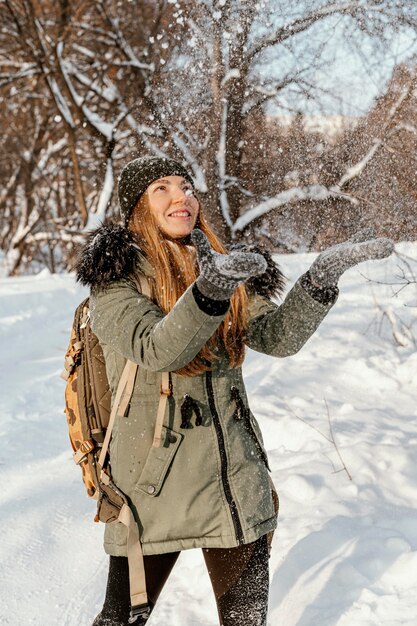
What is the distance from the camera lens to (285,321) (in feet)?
5.27

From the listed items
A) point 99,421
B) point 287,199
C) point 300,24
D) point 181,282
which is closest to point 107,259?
point 181,282

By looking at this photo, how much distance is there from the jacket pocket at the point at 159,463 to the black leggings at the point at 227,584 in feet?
0.60

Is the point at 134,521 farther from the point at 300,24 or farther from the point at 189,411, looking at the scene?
the point at 300,24

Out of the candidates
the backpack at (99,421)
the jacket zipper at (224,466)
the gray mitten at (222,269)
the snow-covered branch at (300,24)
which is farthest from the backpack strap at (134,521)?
the snow-covered branch at (300,24)

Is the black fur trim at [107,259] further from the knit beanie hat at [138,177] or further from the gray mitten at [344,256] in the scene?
the gray mitten at [344,256]

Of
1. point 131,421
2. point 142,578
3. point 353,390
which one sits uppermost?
point 131,421

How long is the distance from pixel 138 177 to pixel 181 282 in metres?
0.35

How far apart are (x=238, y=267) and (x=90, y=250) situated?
19.9 inches

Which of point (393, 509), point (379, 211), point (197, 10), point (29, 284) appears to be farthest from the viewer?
point (29, 284)

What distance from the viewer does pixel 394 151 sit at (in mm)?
3436

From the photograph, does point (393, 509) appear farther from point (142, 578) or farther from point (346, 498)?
point (142, 578)

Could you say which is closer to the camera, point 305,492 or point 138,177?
point 138,177

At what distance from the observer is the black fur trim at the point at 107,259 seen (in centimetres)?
151

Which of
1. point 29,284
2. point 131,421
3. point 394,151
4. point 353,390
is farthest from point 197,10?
point 29,284
